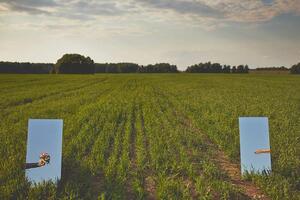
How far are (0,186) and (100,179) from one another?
180 cm

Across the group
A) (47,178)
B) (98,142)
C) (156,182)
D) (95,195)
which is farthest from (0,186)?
(98,142)

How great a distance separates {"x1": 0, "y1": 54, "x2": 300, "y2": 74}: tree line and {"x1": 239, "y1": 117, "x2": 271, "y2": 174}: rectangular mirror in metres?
31.6

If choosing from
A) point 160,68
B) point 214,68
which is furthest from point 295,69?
point 160,68

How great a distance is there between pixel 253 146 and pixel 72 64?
1554 inches

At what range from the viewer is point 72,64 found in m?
44.9

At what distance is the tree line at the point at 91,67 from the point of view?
131 feet

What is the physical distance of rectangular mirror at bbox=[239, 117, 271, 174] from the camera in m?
7.61

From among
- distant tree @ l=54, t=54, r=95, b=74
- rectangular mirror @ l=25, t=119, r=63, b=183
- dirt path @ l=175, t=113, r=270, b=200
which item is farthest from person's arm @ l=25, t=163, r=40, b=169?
distant tree @ l=54, t=54, r=95, b=74

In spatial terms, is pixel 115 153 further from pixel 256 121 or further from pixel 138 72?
pixel 138 72

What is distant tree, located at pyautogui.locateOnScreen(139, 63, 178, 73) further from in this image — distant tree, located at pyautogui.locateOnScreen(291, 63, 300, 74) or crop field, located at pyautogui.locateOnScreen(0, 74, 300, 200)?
crop field, located at pyautogui.locateOnScreen(0, 74, 300, 200)

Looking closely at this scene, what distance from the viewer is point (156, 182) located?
6891mm

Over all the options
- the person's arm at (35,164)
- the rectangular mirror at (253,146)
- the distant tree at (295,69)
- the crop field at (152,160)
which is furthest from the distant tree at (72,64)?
the distant tree at (295,69)

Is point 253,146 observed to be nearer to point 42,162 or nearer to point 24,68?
point 42,162

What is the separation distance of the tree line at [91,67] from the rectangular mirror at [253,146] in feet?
104
